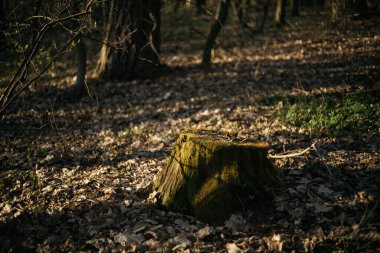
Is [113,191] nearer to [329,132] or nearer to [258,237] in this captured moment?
[258,237]

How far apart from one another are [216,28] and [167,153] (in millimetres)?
5695

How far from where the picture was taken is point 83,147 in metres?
6.20

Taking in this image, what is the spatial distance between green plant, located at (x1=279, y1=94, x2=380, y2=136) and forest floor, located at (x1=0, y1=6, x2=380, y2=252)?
157mm

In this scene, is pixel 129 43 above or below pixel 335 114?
above

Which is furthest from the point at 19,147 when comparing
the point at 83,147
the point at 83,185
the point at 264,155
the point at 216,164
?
the point at 264,155

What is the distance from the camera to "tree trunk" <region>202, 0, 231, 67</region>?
9.55 m

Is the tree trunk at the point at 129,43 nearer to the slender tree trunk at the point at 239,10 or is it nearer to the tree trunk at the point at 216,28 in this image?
the tree trunk at the point at 216,28

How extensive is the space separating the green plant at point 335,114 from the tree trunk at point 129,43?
4404 mm

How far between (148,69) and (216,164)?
6.53 m

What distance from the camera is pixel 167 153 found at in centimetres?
566

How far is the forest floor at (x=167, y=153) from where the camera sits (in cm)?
350

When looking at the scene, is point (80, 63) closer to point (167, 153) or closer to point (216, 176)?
point (167, 153)

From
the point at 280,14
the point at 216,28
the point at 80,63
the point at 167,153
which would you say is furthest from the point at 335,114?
the point at 280,14

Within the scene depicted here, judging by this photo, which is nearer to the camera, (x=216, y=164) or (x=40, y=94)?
(x=216, y=164)
